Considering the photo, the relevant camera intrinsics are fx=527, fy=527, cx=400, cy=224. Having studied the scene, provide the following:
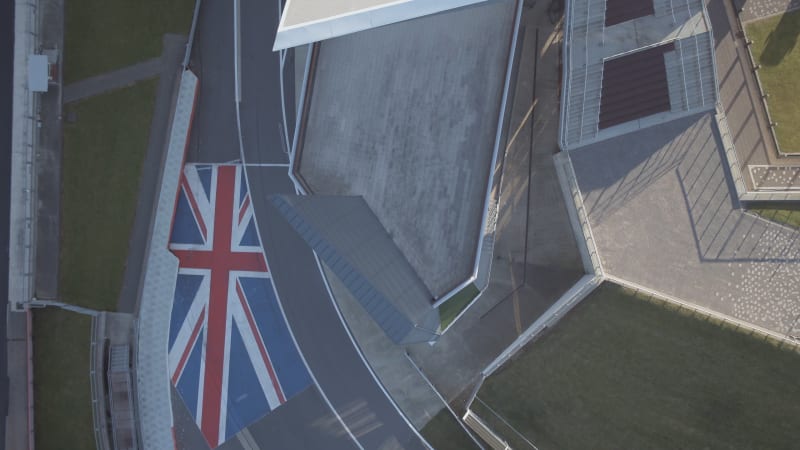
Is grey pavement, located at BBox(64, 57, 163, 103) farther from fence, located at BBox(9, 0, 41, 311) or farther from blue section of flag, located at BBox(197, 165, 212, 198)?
blue section of flag, located at BBox(197, 165, 212, 198)

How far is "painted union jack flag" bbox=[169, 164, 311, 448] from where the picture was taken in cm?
3772

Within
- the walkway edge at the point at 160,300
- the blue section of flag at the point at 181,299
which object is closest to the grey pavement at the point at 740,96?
the walkway edge at the point at 160,300

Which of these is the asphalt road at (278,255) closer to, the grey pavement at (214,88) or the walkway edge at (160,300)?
the grey pavement at (214,88)

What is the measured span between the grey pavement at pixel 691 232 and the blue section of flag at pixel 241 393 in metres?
25.3

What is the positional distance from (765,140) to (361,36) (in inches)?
1049

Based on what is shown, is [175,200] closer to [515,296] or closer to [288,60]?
[288,60]

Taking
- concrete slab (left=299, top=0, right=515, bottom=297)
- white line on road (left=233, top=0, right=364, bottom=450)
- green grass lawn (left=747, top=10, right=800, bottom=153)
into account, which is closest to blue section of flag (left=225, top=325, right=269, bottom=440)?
white line on road (left=233, top=0, right=364, bottom=450)

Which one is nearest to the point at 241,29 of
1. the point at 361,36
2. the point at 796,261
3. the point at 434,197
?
the point at 361,36

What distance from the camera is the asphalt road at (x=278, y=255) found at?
122ft

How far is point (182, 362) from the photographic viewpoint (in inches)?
1513

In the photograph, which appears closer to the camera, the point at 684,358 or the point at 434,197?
the point at 434,197

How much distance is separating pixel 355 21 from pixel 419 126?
8841mm

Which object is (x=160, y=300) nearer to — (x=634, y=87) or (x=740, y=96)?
(x=634, y=87)

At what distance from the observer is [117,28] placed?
3775 cm
